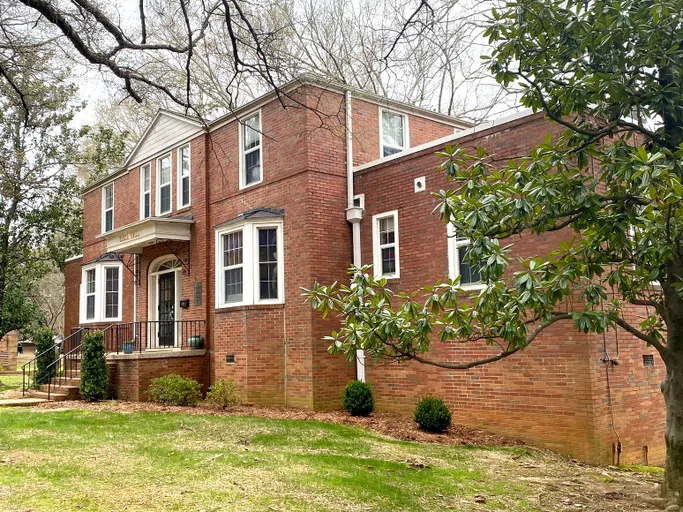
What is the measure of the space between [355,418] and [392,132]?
6.94 metres

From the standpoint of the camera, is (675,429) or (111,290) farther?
(111,290)

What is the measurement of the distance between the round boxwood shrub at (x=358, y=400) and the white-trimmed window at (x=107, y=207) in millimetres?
12025

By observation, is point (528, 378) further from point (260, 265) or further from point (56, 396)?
point (56, 396)

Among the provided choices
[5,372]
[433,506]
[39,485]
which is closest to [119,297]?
[5,372]

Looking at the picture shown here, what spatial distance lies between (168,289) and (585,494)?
1323cm

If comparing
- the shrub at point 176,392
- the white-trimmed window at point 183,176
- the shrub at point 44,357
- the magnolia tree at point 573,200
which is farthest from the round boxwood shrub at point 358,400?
the shrub at point 44,357

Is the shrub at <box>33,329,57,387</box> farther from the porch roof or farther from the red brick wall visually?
the red brick wall

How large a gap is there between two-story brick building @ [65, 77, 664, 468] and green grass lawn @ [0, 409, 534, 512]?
1618 mm

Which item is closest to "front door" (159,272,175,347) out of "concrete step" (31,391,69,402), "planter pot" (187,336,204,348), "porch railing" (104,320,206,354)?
"porch railing" (104,320,206,354)

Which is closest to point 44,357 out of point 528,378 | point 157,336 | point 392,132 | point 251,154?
point 157,336

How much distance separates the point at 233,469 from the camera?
754 centimetres

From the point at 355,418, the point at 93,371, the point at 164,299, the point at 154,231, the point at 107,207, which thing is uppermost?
the point at 107,207

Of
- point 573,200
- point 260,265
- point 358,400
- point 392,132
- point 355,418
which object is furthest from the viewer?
point 392,132

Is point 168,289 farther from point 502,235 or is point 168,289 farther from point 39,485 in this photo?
point 502,235
